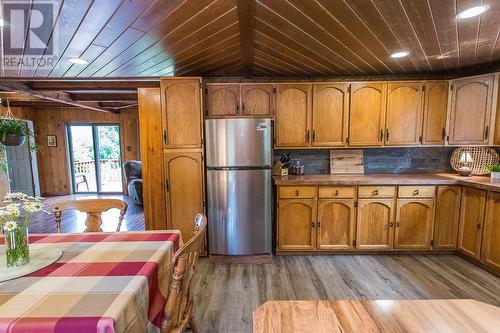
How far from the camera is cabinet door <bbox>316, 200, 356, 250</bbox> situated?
3.15m

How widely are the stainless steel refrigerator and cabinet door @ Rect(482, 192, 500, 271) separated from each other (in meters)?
2.26

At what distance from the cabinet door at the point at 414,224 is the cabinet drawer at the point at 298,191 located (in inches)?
40.6

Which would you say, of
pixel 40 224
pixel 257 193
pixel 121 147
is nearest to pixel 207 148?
pixel 257 193

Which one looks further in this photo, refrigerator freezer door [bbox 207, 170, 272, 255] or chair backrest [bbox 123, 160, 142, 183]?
chair backrest [bbox 123, 160, 142, 183]

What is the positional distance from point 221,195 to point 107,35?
6.00 ft

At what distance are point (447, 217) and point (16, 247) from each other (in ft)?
12.9

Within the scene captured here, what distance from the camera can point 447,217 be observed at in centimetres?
312

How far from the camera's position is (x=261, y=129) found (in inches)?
116

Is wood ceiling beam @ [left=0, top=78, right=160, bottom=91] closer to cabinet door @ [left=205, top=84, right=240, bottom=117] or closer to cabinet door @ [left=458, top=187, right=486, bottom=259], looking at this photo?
cabinet door @ [left=205, top=84, right=240, bottom=117]

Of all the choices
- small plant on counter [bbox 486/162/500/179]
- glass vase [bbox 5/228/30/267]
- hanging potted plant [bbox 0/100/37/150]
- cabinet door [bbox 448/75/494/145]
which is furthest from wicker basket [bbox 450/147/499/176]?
hanging potted plant [bbox 0/100/37/150]

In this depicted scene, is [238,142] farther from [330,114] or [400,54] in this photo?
[400,54]

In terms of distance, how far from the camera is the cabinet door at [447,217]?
309cm

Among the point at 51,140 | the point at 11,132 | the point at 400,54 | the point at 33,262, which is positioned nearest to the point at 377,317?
the point at 33,262

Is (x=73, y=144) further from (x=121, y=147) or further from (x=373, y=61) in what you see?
(x=373, y=61)
